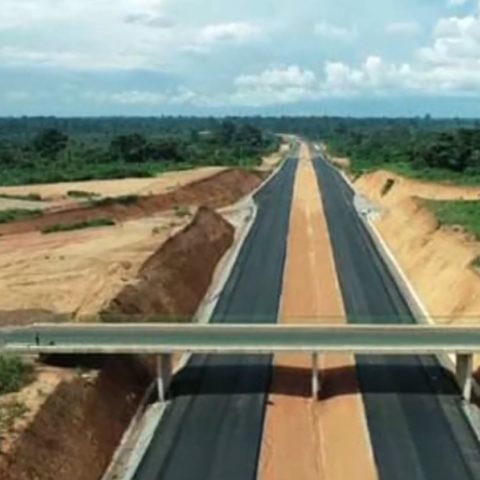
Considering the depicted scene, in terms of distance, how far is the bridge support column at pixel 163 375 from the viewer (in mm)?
38719

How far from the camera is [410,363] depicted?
4259 cm

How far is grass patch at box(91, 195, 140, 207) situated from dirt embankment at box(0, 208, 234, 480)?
29095 millimetres

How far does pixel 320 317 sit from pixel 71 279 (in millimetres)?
14795

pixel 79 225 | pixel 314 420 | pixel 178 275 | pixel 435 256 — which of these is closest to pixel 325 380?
pixel 314 420

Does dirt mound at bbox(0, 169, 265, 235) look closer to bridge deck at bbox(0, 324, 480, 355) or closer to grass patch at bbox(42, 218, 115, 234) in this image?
grass patch at bbox(42, 218, 115, 234)

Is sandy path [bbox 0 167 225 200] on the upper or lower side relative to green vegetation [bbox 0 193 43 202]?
lower

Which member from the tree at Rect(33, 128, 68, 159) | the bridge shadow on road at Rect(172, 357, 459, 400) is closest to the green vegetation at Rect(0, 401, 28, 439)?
the bridge shadow on road at Rect(172, 357, 459, 400)

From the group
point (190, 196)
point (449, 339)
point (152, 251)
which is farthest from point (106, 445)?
point (190, 196)

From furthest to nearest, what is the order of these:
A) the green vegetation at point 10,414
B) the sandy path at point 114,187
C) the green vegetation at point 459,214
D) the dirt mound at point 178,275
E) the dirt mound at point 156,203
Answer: the sandy path at point 114,187 < the dirt mound at point 156,203 < the green vegetation at point 459,214 < the dirt mound at point 178,275 < the green vegetation at point 10,414

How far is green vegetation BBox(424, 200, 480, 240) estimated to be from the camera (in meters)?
66.8

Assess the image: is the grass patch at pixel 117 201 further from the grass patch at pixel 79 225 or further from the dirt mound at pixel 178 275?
the dirt mound at pixel 178 275

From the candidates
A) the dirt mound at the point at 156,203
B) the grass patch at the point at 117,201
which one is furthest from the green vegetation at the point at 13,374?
the grass patch at the point at 117,201

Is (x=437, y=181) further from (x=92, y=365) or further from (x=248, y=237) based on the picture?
(x=92, y=365)

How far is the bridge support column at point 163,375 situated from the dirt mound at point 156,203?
120ft
